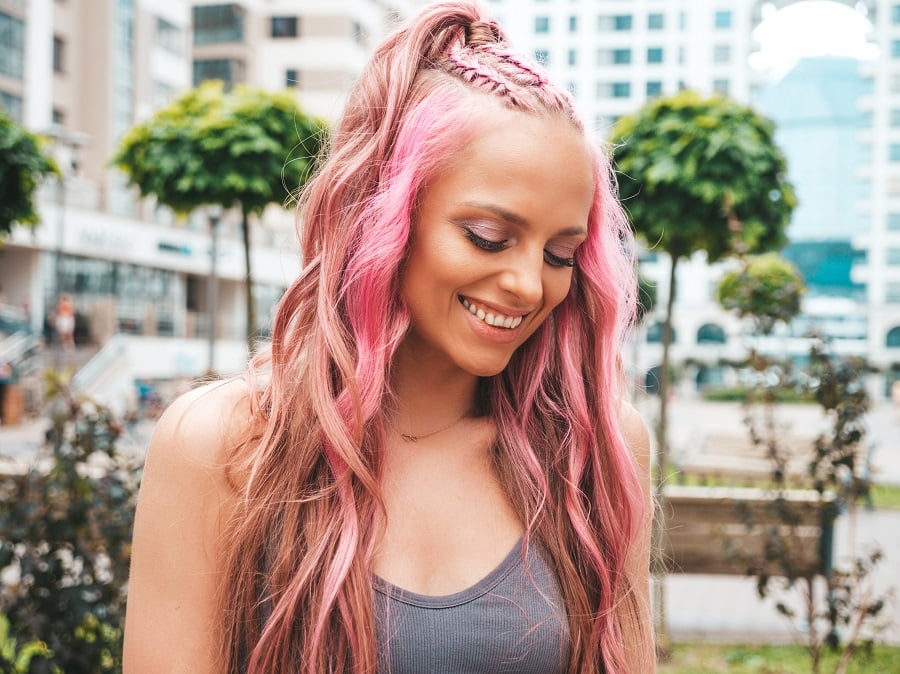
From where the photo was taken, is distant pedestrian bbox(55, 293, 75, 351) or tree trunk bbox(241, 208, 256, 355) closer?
tree trunk bbox(241, 208, 256, 355)

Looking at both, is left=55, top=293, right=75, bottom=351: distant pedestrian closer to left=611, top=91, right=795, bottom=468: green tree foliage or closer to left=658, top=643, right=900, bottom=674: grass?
left=611, top=91, right=795, bottom=468: green tree foliage

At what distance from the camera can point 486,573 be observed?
5.09 feet

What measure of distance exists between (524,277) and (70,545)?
2.52 metres

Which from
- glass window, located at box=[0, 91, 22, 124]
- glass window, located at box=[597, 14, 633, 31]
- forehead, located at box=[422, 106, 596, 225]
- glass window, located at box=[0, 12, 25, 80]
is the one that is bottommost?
forehead, located at box=[422, 106, 596, 225]

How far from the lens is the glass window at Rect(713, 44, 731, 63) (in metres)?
62.2

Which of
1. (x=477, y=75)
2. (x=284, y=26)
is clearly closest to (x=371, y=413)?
(x=477, y=75)

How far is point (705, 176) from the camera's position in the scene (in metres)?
5.07

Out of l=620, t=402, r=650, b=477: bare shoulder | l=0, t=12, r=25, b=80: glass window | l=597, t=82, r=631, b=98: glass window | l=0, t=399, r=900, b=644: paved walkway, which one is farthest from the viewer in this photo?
l=597, t=82, r=631, b=98: glass window

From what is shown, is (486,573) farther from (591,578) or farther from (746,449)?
(746,449)

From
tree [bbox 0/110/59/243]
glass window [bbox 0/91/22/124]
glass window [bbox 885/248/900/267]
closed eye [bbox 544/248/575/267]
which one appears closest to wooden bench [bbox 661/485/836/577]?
closed eye [bbox 544/248/575/267]

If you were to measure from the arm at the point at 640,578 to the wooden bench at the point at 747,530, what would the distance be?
114 inches

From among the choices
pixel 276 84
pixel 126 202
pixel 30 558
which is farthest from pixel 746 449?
pixel 276 84

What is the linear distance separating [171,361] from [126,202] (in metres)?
5.21

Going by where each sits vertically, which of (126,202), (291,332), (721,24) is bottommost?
(291,332)
